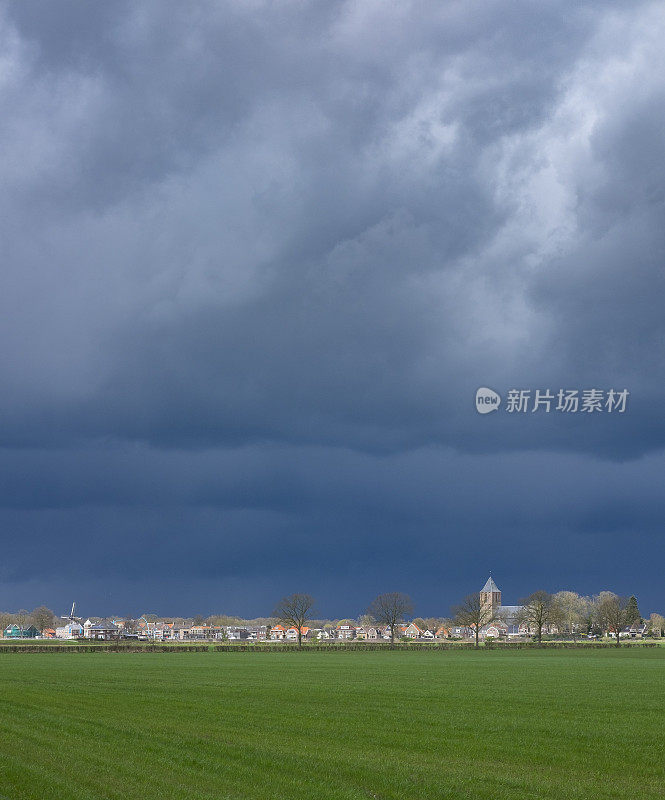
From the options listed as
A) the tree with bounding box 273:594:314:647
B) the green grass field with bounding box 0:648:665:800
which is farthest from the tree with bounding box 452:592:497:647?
the green grass field with bounding box 0:648:665:800

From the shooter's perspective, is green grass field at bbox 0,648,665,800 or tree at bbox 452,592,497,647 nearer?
green grass field at bbox 0,648,665,800

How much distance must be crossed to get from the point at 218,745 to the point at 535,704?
1870 cm

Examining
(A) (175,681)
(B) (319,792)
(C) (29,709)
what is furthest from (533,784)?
(A) (175,681)

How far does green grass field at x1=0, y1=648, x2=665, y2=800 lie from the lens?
65.6ft

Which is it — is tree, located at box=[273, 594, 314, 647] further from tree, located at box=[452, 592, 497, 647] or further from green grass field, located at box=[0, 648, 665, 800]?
green grass field, located at box=[0, 648, 665, 800]

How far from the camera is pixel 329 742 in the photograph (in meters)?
26.9

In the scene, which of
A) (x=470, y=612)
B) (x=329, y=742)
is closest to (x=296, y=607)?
(x=470, y=612)

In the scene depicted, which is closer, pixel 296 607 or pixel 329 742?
pixel 329 742

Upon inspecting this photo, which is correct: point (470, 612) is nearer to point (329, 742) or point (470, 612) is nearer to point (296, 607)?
point (296, 607)

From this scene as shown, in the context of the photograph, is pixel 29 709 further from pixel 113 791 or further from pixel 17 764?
pixel 113 791

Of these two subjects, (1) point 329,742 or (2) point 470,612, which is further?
(2) point 470,612

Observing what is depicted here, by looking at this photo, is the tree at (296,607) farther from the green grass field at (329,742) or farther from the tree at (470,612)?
the green grass field at (329,742)

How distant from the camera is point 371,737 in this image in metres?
28.0

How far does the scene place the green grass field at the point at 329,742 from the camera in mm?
19984
